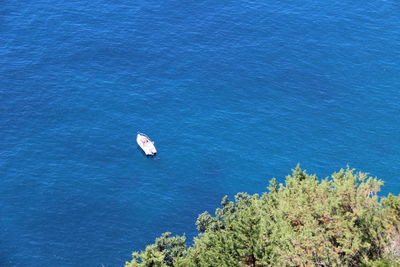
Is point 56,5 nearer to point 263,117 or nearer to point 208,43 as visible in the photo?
point 208,43

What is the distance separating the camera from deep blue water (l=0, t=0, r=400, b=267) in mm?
108625

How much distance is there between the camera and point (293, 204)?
6862 cm

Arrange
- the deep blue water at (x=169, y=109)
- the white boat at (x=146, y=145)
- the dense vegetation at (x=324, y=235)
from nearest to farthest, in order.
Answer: the dense vegetation at (x=324, y=235) < the deep blue water at (x=169, y=109) < the white boat at (x=146, y=145)

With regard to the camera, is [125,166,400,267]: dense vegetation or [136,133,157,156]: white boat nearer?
[125,166,400,267]: dense vegetation

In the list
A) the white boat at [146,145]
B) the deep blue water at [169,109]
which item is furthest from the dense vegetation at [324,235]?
the white boat at [146,145]

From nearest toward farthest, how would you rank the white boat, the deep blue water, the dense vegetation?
the dense vegetation, the deep blue water, the white boat

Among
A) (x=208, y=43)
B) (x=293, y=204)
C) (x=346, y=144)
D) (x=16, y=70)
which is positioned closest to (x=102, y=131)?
(x=16, y=70)

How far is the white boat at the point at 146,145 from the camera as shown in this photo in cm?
12050

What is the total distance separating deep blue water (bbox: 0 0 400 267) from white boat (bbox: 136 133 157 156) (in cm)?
245

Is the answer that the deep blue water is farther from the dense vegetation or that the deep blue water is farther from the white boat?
the dense vegetation

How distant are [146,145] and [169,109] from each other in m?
15.9

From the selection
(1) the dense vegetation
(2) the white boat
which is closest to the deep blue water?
(2) the white boat

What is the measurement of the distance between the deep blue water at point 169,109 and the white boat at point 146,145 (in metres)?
2.45

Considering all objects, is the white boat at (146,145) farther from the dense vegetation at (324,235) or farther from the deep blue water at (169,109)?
the dense vegetation at (324,235)
